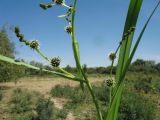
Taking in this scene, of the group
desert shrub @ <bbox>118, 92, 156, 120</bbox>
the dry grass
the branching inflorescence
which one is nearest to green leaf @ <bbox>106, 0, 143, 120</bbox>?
the branching inflorescence

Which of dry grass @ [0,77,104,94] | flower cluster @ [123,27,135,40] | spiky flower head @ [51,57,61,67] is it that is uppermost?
dry grass @ [0,77,104,94]

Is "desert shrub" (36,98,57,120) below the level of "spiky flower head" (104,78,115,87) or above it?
below

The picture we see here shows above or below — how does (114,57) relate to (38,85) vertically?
below

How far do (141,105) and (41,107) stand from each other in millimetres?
3753

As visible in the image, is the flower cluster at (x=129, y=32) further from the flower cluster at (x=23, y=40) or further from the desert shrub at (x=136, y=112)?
the desert shrub at (x=136, y=112)

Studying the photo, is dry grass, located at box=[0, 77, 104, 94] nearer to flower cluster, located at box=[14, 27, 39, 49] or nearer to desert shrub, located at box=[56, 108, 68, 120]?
desert shrub, located at box=[56, 108, 68, 120]

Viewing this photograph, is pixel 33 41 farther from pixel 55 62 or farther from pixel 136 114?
pixel 136 114

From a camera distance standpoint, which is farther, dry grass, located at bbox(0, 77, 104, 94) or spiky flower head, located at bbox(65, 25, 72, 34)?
dry grass, located at bbox(0, 77, 104, 94)

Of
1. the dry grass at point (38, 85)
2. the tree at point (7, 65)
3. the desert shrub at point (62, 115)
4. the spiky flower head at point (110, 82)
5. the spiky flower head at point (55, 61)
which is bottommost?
the desert shrub at point (62, 115)

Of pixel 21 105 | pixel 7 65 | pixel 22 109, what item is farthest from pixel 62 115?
pixel 7 65

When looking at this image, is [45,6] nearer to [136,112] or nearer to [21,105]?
[136,112]

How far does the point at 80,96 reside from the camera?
16.7 m

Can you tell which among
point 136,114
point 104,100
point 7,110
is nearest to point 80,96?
point 104,100

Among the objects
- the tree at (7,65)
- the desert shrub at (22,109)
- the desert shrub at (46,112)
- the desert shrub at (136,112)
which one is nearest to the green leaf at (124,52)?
the desert shrub at (136,112)
